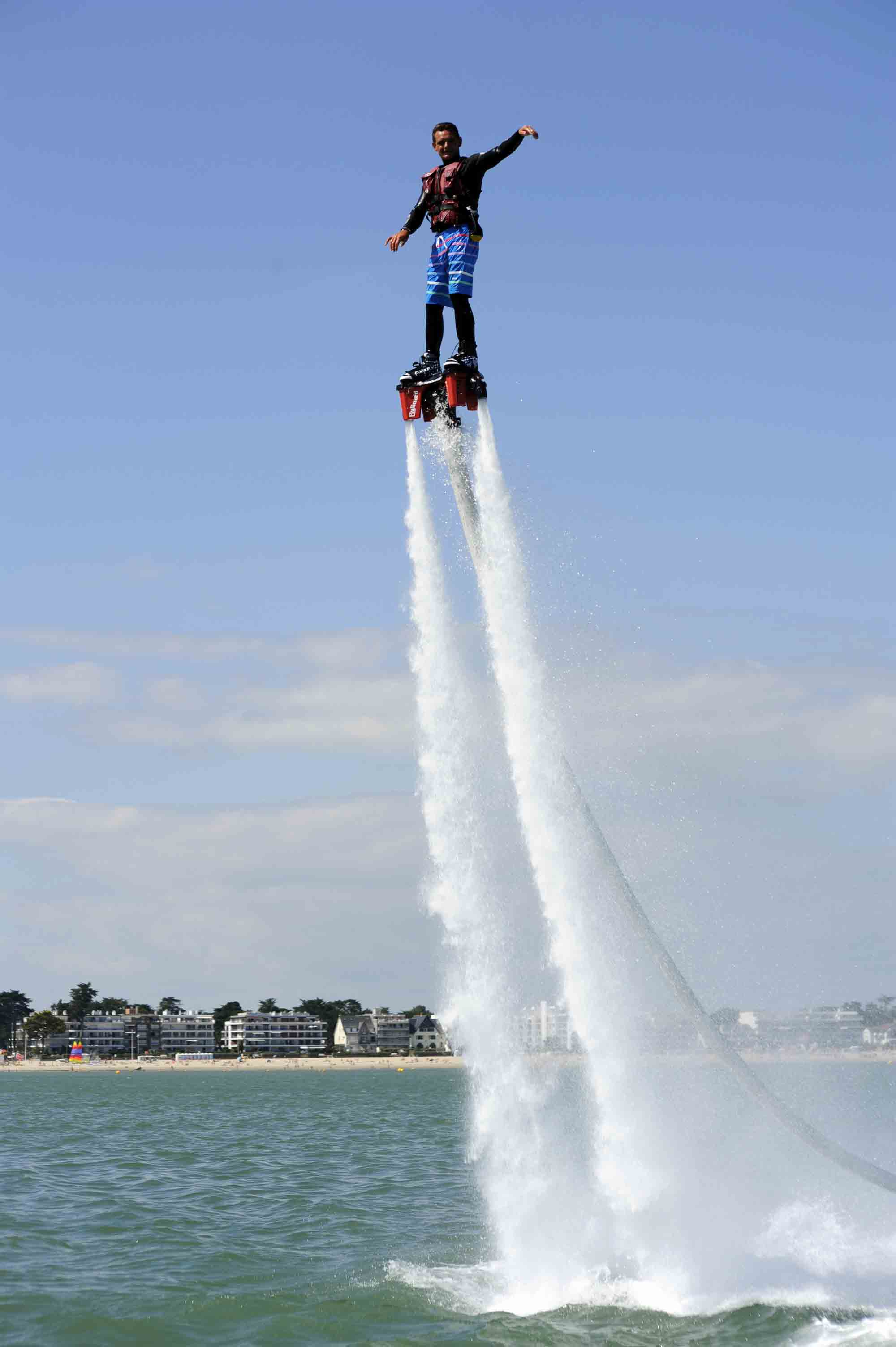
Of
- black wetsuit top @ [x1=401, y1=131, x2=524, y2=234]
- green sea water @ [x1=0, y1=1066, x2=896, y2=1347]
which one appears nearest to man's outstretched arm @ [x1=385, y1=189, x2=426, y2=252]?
black wetsuit top @ [x1=401, y1=131, x2=524, y2=234]

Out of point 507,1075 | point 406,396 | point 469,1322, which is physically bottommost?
point 469,1322

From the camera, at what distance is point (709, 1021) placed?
22703 mm

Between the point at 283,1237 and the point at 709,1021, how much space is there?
13.3 metres

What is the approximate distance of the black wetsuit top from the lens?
21578 millimetres

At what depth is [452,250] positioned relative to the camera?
22312 millimetres

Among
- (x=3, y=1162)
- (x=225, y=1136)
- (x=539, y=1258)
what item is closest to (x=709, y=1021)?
(x=539, y=1258)

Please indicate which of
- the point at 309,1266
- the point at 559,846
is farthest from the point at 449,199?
the point at 309,1266

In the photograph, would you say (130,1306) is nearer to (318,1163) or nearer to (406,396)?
(406,396)

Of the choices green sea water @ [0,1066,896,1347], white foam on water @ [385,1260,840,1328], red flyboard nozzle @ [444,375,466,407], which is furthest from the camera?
white foam on water @ [385,1260,840,1328]

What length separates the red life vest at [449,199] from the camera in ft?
72.6

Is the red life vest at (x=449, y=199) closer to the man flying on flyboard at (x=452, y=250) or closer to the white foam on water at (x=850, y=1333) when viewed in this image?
the man flying on flyboard at (x=452, y=250)

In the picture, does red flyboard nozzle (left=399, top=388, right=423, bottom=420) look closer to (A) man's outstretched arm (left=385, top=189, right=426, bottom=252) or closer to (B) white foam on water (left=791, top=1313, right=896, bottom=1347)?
(A) man's outstretched arm (left=385, top=189, right=426, bottom=252)

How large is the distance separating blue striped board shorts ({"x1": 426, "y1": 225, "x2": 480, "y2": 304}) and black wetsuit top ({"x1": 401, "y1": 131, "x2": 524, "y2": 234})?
16 centimetres

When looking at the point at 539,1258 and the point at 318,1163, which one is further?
the point at 318,1163
